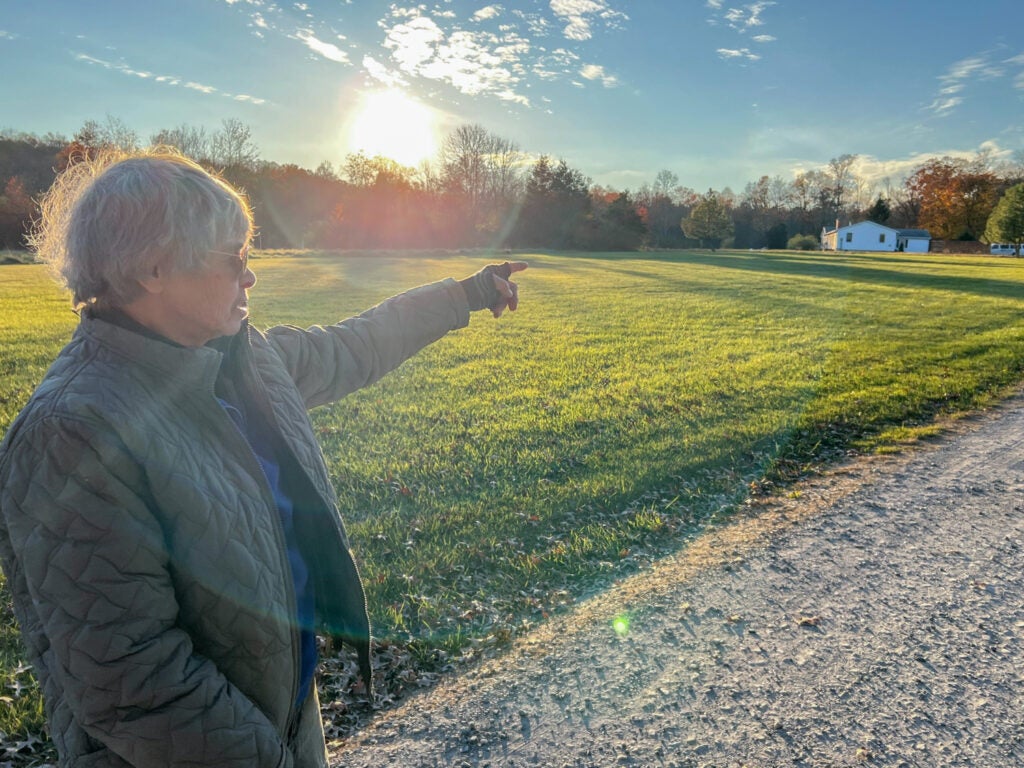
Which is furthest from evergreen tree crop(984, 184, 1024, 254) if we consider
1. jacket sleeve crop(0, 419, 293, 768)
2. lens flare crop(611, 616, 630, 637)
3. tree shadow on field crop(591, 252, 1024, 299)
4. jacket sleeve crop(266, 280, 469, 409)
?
jacket sleeve crop(0, 419, 293, 768)

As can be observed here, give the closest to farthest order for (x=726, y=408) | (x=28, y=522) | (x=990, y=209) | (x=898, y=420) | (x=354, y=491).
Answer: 1. (x=28, y=522)
2. (x=354, y=491)
3. (x=898, y=420)
4. (x=726, y=408)
5. (x=990, y=209)

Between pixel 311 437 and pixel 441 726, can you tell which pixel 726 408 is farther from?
pixel 311 437

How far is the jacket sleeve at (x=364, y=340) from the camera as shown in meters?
2.39

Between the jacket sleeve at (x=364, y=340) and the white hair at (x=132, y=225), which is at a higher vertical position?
the white hair at (x=132, y=225)

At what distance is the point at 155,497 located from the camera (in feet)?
4.41

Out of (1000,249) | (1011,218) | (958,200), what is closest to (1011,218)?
(1011,218)

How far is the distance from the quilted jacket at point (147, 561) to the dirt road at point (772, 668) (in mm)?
1554

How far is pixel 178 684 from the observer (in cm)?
132

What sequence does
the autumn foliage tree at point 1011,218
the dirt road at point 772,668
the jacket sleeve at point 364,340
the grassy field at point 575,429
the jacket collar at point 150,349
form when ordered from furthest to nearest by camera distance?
the autumn foliage tree at point 1011,218 → the grassy field at point 575,429 → the dirt road at point 772,668 → the jacket sleeve at point 364,340 → the jacket collar at point 150,349

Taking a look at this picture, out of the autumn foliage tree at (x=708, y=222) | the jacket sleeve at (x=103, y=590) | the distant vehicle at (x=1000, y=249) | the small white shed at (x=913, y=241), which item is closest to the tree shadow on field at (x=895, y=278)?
the jacket sleeve at (x=103, y=590)

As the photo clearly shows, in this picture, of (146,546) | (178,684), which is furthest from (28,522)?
(178,684)

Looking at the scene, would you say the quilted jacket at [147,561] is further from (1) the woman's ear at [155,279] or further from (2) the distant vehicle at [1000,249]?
(2) the distant vehicle at [1000,249]

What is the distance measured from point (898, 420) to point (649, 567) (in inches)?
190

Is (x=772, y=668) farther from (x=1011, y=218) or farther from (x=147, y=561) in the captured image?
(x=1011, y=218)
